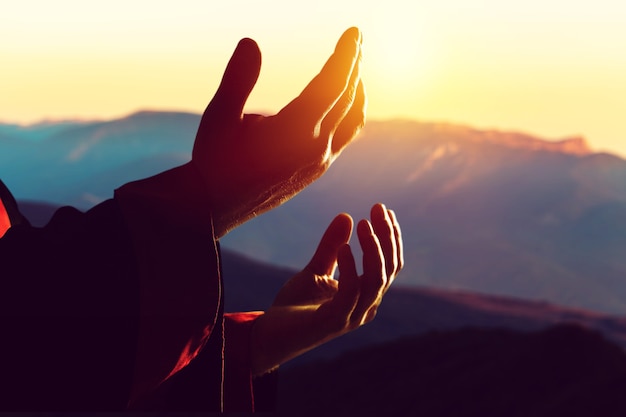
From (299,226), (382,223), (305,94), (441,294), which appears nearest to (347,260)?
(382,223)

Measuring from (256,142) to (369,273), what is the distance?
21 cm

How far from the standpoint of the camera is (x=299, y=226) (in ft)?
134

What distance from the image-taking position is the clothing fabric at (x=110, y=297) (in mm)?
753

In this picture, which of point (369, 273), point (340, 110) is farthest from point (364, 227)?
point (340, 110)

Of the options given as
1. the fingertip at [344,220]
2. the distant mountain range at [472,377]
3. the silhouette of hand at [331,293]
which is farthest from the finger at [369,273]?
the distant mountain range at [472,377]

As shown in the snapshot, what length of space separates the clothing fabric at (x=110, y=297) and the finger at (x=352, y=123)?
0.14 m

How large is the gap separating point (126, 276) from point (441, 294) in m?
16.2

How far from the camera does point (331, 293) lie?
1.18 m

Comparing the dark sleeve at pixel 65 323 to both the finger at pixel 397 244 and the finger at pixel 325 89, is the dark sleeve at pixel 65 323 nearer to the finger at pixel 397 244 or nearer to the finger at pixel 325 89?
the finger at pixel 325 89

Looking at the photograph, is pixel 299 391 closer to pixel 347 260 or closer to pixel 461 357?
pixel 461 357

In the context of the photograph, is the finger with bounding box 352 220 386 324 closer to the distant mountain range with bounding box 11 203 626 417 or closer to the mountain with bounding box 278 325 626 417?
the distant mountain range with bounding box 11 203 626 417

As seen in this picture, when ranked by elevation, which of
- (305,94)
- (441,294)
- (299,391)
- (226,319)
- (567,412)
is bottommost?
(441,294)

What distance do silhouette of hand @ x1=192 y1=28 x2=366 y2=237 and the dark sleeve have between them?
0.10m

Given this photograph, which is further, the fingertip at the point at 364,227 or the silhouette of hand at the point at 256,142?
the fingertip at the point at 364,227
